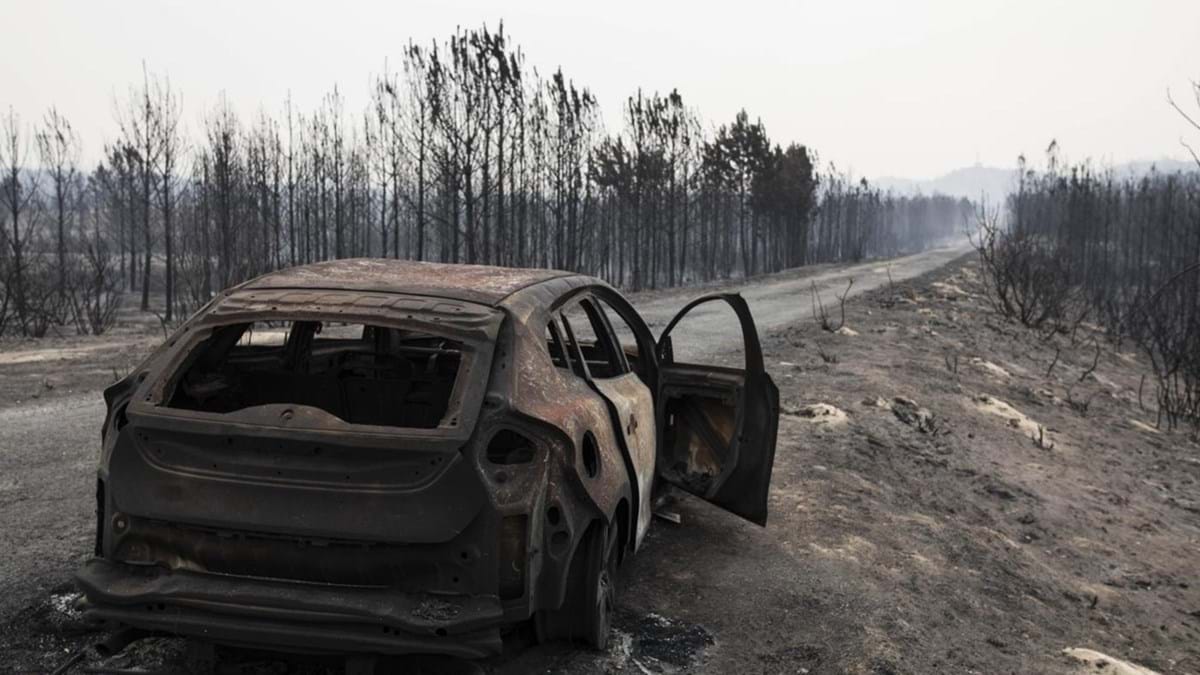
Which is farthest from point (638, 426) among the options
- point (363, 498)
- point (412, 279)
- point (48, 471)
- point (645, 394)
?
point (48, 471)

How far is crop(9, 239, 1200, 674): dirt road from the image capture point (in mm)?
4059

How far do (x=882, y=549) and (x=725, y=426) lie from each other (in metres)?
1.25

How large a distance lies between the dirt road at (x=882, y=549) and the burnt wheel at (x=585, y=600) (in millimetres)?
144

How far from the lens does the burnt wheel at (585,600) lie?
3.55 meters

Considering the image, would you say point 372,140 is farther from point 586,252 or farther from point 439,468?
point 439,468

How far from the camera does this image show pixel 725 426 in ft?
17.7

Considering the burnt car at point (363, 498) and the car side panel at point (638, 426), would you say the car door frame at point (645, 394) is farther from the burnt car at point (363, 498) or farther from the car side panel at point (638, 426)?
the burnt car at point (363, 498)

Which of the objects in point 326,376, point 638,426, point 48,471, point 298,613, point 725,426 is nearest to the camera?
point 298,613

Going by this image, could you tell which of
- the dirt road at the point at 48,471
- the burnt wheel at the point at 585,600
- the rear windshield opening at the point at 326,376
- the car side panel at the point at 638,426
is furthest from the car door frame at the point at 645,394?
the dirt road at the point at 48,471

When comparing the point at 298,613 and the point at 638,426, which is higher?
the point at 638,426

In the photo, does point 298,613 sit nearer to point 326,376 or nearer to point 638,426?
point 326,376

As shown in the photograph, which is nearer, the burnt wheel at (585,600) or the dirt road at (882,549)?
the burnt wheel at (585,600)

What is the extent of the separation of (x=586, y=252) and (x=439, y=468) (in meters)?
37.1

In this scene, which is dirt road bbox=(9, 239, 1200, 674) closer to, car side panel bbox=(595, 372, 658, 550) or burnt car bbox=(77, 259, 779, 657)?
car side panel bbox=(595, 372, 658, 550)
